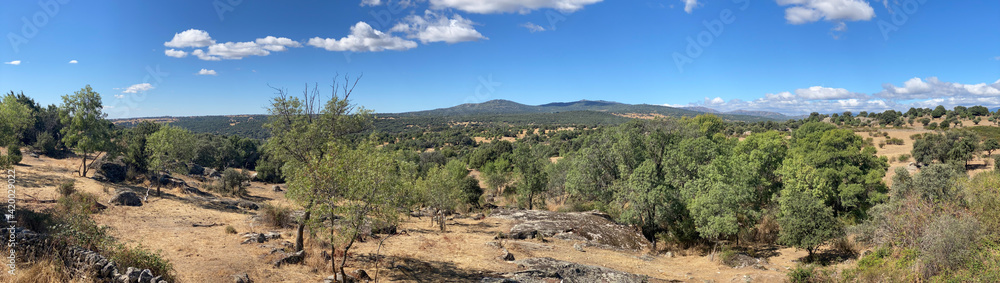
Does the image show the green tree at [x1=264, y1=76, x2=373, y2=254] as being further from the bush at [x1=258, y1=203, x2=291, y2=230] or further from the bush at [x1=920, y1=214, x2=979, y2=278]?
the bush at [x1=920, y1=214, x2=979, y2=278]

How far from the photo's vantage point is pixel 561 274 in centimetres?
1708

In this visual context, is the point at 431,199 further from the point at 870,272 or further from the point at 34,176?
the point at 34,176

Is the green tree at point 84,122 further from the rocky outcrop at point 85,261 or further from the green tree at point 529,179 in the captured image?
the green tree at point 529,179

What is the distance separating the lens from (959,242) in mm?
15141

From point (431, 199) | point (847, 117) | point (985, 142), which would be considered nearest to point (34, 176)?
point (431, 199)

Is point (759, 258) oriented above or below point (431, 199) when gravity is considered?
below

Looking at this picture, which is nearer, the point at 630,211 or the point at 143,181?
the point at 630,211

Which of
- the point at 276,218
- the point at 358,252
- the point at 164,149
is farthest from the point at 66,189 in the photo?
the point at 358,252

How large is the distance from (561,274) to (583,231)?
1164cm

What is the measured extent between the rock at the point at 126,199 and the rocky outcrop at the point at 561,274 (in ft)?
82.2

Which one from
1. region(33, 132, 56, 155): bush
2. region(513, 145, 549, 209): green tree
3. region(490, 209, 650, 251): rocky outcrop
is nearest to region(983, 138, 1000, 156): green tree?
region(490, 209, 650, 251): rocky outcrop

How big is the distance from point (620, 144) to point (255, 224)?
978 inches

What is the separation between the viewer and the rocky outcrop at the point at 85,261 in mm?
11133

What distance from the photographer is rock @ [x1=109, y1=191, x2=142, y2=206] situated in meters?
25.3
